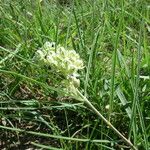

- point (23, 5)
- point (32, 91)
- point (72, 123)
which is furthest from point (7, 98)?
point (23, 5)

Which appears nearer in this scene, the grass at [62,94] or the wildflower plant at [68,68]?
the wildflower plant at [68,68]

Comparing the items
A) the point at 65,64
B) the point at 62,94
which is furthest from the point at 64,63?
the point at 62,94

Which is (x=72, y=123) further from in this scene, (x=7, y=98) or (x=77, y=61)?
(x=77, y=61)

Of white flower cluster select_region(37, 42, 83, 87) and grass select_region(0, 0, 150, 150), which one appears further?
grass select_region(0, 0, 150, 150)

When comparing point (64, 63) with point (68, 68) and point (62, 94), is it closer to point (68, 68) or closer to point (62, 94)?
point (68, 68)

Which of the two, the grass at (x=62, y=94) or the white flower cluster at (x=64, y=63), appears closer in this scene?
the white flower cluster at (x=64, y=63)

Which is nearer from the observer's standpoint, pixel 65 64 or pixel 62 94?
pixel 65 64

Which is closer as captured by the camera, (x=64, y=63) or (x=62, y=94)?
(x=64, y=63)

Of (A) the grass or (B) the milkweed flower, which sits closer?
(B) the milkweed flower
